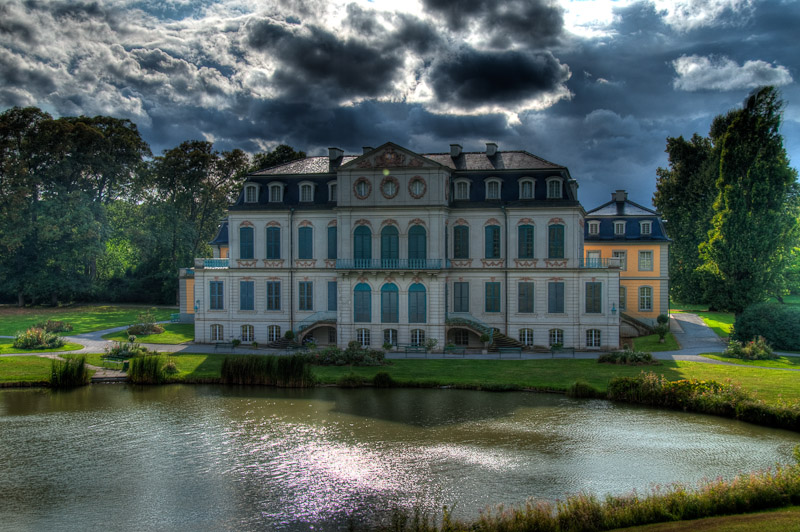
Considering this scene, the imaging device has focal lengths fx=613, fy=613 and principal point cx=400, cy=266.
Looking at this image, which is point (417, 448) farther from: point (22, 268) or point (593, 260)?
point (22, 268)

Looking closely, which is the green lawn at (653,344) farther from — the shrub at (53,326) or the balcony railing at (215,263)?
the shrub at (53,326)

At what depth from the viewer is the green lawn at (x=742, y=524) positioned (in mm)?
12773

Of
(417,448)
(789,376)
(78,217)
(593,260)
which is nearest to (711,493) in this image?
(417,448)

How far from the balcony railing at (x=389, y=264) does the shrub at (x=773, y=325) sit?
1991 centimetres

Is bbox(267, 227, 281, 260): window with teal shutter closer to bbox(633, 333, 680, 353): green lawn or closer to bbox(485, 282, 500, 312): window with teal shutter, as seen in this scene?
bbox(485, 282, 500, 312): window with teal shutter

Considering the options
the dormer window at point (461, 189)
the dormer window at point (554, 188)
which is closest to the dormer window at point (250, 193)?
the dormer window at point (461, 189)

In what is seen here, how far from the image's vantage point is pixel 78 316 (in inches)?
2328

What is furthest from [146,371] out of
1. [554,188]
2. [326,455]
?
[554,188]

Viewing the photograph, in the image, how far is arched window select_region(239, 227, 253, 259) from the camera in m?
43.3

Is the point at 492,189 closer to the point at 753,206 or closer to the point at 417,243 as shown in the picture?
the point at 417,243

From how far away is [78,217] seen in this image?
63.7 meters

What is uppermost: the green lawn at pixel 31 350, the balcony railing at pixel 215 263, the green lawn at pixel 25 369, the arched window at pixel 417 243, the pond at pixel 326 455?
the arched window at pixel 417 243

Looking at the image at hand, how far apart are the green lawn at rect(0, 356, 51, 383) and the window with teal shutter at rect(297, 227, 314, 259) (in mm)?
16567

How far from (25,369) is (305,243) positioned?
18.1 metres
